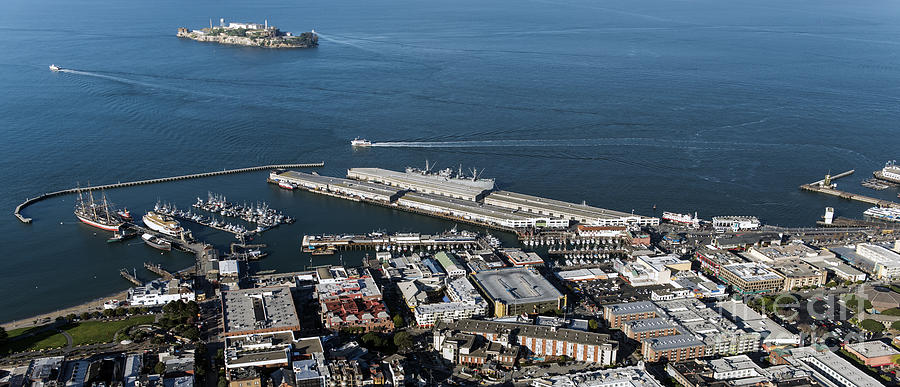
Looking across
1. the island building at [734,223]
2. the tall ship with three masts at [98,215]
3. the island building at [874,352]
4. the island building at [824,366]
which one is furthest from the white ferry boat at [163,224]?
the island building at [874,352]

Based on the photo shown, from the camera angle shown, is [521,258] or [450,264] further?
[521,258]

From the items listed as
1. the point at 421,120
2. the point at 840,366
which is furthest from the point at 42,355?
the point at 421,120

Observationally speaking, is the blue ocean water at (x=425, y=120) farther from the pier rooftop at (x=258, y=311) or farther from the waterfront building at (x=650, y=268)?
the waterfront building at (x=650, y=268)

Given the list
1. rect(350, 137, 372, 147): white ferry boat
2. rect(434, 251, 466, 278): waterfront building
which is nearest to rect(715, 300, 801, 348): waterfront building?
rect(434, 251, 466, 278): waterfront building

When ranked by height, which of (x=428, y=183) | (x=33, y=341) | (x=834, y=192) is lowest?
(x=33, y=341)

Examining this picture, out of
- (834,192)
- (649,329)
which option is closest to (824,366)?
(649,329)

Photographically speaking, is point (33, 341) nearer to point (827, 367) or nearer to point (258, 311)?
point (258, 311)
